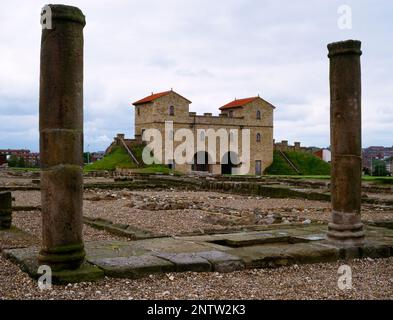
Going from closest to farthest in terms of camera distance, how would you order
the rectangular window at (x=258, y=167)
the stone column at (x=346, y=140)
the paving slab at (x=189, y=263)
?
the paving slab at (x=189, y=263) < the stone column at (x=346, y=140) < the rectangular window at (x=258, y=167)

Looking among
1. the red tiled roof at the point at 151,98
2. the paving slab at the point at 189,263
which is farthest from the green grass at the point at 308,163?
the paving slab at the point at 189,263

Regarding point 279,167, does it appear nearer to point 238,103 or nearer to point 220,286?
point 238,103

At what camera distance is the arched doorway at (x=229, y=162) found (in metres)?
58.1

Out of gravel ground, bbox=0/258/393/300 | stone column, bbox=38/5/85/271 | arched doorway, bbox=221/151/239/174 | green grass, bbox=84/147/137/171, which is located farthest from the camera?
arched doorway, bbox=221/151/239/174

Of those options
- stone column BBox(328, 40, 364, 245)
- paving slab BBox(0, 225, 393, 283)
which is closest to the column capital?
stone column BBox(328, 40, 364, 245)

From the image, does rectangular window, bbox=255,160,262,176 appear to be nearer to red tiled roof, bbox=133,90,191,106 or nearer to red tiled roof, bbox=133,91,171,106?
red tiled roof, bbox=133,90,191,106

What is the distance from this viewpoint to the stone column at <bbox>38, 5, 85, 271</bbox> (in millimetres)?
5633

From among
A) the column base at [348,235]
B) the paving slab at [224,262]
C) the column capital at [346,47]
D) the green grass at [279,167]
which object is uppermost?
the column capital at [346,47]

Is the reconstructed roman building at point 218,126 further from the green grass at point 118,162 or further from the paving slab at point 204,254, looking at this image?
the paving slab at point 204,254

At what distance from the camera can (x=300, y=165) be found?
5862 cm

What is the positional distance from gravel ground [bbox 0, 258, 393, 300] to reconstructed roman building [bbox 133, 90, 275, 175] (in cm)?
4704

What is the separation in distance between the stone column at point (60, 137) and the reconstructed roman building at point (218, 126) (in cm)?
4738
